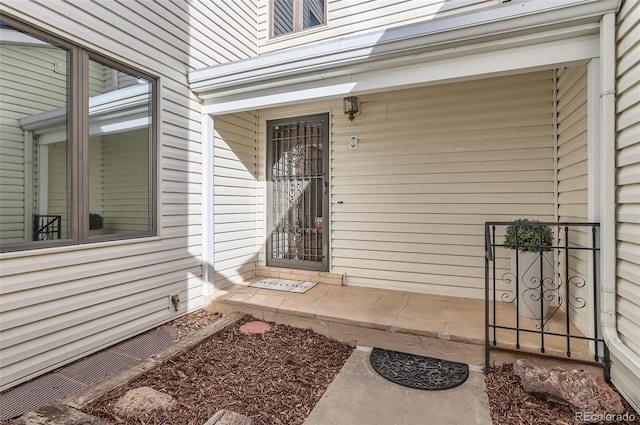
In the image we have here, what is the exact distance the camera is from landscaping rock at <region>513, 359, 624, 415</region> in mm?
1912

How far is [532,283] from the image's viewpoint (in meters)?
2.88

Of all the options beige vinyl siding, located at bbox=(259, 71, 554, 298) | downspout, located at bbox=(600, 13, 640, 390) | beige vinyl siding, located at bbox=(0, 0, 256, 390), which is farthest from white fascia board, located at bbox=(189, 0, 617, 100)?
beige vinyl siding, located at bbox=(259, 71, 554, 298)

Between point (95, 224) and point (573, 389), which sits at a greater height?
point (95, 224)

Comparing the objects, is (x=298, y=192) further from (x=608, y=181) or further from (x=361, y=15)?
(x=608, y=181)

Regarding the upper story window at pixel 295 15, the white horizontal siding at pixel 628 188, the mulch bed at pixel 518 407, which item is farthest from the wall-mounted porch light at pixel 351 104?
the mulch bed at pixel 518 407

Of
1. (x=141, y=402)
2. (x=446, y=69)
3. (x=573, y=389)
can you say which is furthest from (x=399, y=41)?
(x=141, y=402)

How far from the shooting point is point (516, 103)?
3.43 metres

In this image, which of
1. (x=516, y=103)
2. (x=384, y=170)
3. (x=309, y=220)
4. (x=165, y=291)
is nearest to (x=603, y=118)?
(x=516, y=103)

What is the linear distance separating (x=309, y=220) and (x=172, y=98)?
2.29 metres

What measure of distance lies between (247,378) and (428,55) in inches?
117

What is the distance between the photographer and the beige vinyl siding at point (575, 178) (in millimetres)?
2574

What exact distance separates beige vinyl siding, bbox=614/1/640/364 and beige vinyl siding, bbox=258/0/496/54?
6.87ft

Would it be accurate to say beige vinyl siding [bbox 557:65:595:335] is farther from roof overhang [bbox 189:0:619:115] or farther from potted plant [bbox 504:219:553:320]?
roof overhang [bbox 189:0:619:115]

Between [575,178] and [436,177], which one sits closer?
[575,178]
